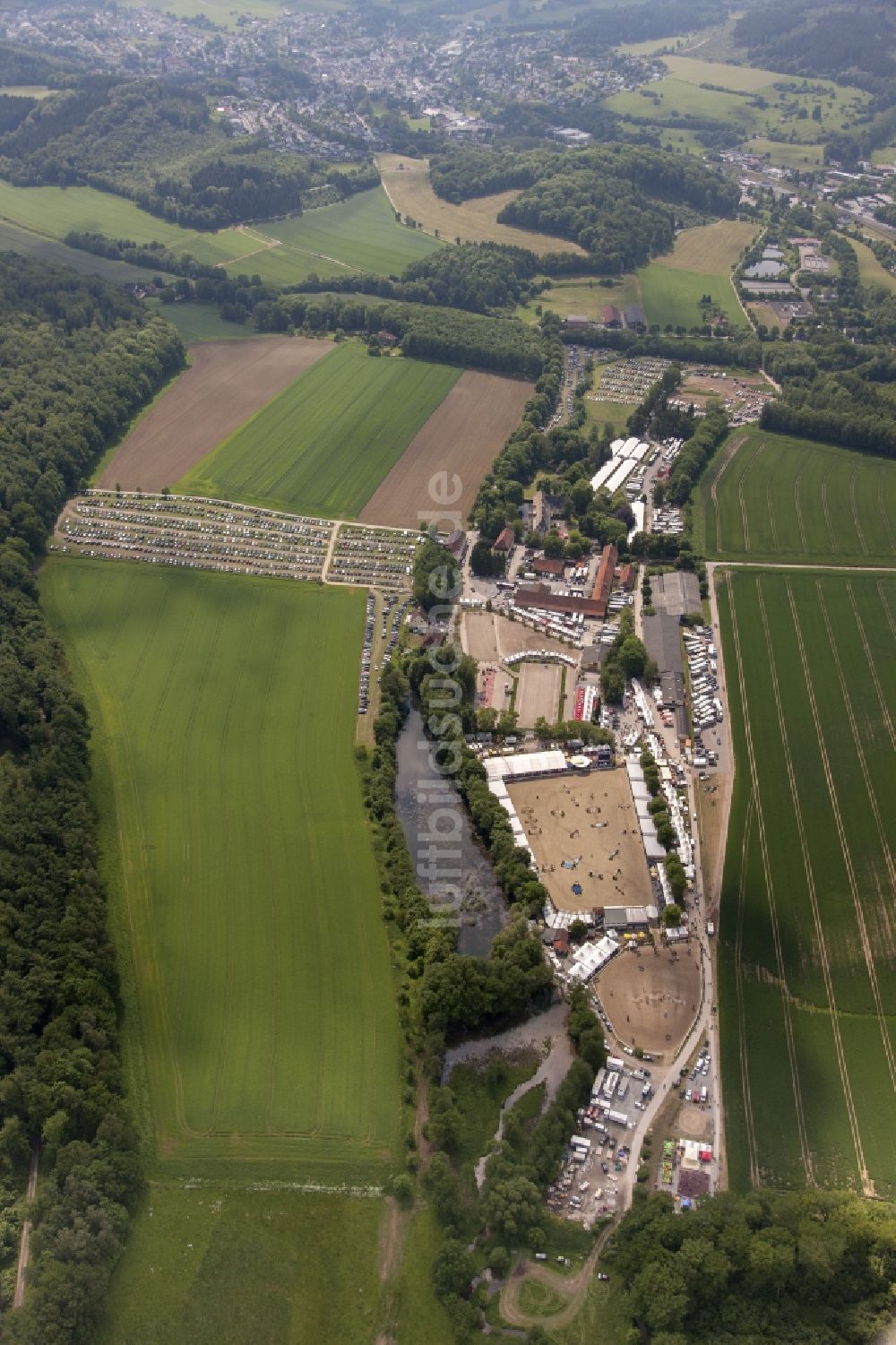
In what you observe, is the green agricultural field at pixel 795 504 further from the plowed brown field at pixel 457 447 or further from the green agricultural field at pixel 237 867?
the green agricultural field at pixel 237 867

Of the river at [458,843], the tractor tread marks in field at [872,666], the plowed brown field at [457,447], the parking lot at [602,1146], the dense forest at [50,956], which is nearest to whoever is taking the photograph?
the dense forest at [50,956]

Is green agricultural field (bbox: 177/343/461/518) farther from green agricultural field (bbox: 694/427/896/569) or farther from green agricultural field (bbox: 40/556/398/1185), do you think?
green agricultural field (bbox: 694/427/896/569)

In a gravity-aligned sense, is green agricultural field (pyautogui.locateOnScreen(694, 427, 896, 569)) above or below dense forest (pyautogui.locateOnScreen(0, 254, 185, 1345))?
above

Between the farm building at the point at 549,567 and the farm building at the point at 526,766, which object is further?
the farm building at the point at 549,567

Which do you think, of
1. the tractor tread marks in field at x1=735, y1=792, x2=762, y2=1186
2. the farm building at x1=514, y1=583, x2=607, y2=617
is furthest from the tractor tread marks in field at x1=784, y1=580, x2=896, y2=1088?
the farm building at x1=514, y1=583, x2=607, y2=617

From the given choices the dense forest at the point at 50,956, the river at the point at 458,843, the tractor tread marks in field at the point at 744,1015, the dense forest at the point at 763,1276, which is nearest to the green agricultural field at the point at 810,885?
the tractor tread marks in field at the point at 744,1015

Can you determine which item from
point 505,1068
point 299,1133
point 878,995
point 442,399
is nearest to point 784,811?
point 878,995

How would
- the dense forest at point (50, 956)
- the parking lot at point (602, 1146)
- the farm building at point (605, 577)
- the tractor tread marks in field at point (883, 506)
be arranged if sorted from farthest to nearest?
1. the tractor tread marks in field at point (883, 506)
2. the farm building at point (605, 577)
3. the parking lot at point (602, 1146)
4. the dense forest at point (50, 956)

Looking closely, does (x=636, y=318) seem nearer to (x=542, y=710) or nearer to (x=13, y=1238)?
(x=542, y=710)
